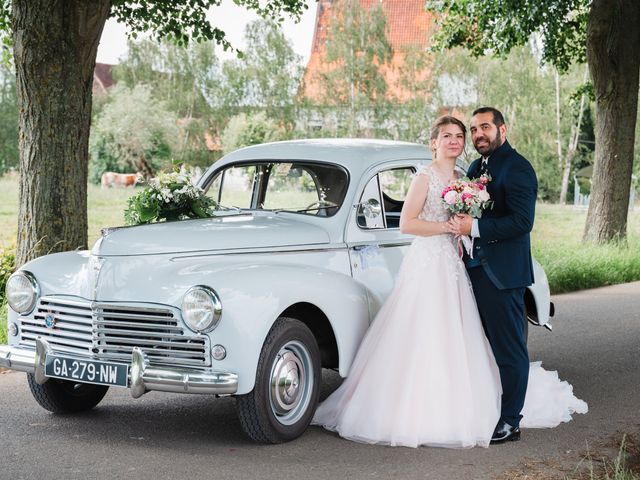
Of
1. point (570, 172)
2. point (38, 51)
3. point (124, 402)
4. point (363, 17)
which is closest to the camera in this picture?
point (124, 402)

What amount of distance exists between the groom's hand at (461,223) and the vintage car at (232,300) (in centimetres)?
82

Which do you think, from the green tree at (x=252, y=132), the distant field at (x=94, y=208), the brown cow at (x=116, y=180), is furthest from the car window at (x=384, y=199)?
the green tree at (x=252, y=132)

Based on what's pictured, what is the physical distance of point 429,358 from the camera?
609cm

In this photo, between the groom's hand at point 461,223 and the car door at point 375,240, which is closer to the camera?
the groom's hand at point 461,223

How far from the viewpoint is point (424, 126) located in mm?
45688

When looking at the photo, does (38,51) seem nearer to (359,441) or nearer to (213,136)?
(359,441)

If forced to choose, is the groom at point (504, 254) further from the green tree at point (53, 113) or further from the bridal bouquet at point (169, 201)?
the green tree at point (53, 113)

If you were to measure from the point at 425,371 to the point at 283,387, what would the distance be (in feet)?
2.97

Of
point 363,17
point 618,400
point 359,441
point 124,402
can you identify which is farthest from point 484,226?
point 363,17

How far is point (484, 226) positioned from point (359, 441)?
5.13 ft

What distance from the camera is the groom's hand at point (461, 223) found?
610 cm

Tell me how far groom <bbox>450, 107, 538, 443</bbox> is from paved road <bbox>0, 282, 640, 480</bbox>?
40cm

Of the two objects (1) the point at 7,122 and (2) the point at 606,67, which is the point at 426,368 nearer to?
(2) the point at 606,67

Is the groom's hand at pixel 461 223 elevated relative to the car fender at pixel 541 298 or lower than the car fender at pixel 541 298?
elevated
